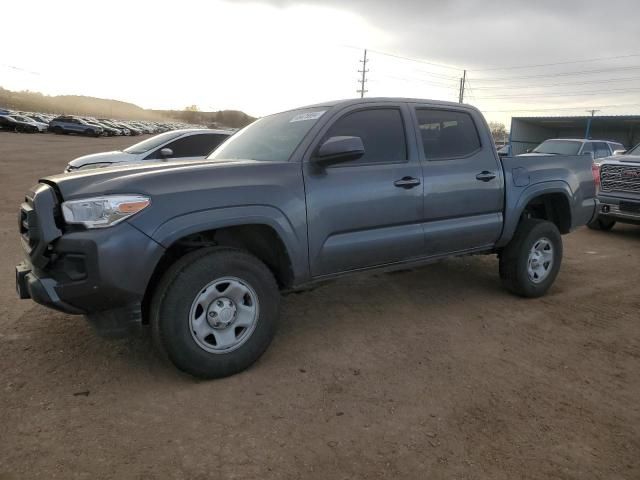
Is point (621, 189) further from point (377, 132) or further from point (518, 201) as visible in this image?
point (377, 132)

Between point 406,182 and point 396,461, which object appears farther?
point 406,182

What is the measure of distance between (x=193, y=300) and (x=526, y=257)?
3.37 meters

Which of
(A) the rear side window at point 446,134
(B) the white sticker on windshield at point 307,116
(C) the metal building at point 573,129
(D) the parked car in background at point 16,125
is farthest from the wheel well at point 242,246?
(D) the parked car in background at point 16,125

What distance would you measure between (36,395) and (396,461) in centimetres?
215

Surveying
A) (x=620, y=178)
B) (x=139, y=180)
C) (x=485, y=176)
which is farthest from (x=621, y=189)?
(x=139, y=180)

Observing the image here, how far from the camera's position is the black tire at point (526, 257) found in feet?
15.9

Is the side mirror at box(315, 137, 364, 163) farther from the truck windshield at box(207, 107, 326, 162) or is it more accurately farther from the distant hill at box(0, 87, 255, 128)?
the distant hill at box(0, 87, 255, 128)

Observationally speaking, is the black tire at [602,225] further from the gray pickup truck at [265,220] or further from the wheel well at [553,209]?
the gray pickup truck at [265,220]

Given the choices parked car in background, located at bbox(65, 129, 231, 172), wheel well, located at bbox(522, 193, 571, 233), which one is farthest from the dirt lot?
parked car in background, located at bbox(65, 129, 231, 172)

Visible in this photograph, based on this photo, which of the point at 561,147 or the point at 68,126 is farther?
the point at 68,126

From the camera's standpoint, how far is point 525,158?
4.94 m

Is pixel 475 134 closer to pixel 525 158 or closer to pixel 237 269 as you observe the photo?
pixel 525 158

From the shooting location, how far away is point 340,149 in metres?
3.40

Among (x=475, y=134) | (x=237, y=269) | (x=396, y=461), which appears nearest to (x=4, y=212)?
(x=237, y=269)
